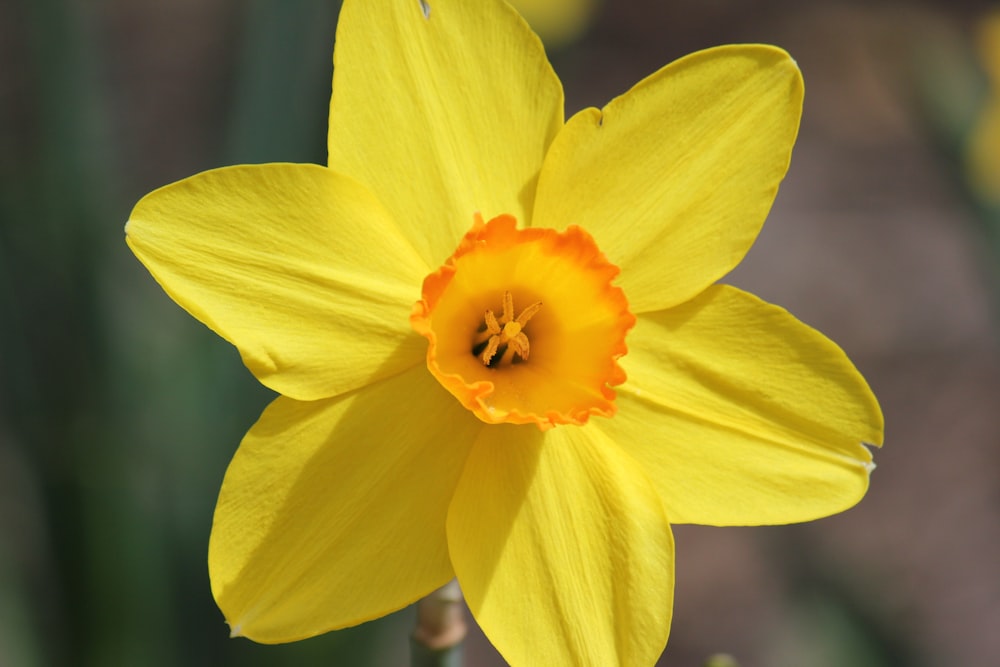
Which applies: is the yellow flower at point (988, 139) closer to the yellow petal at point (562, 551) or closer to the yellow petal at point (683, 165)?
the yellow petal at point (683, 165)

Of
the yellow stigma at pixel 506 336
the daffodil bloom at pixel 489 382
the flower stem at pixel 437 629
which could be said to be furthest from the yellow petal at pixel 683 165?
the flower stem at pixel 437 629

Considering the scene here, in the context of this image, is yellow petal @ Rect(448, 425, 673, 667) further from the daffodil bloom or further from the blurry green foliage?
the blurry green foliage

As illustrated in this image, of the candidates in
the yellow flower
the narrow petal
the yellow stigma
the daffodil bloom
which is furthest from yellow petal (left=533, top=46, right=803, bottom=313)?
the yellow flower

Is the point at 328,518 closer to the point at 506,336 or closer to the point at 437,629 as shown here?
the point at 437,629

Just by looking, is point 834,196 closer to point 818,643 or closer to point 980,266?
point 980,266

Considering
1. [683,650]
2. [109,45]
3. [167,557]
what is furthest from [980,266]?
[109,45]
